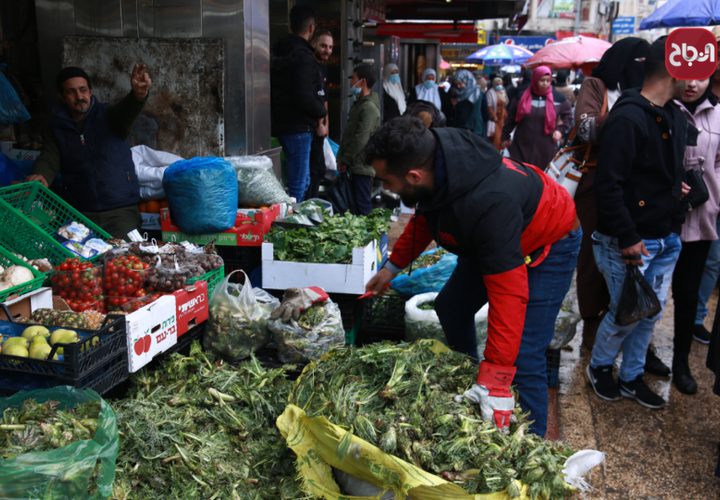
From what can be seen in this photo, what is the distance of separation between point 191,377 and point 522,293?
1.90m

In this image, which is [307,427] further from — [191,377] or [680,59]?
[680,59]

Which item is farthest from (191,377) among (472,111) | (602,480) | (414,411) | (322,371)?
(472,111)

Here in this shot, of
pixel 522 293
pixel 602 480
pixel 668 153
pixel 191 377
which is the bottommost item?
pixel 602 480

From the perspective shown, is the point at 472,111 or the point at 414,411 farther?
the point at 472,111

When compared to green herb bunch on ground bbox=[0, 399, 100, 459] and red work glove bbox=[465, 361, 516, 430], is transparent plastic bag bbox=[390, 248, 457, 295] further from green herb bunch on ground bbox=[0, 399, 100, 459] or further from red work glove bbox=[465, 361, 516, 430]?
green herb bunch on ground bbox=[0, 399, 100, 459]

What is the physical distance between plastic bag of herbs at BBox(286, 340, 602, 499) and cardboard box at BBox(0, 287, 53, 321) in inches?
61.8

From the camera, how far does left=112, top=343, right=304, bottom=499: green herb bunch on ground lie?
9.53ft

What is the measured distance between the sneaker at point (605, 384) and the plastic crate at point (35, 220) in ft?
11.5

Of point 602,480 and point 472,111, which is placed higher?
point 472,111

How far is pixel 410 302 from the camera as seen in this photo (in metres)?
4.68

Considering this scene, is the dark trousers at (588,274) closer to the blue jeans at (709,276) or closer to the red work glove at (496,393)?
the blue jeans at (709,276)

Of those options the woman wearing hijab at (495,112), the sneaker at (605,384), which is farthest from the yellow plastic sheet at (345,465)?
the woman wearing hijab at (495,112)

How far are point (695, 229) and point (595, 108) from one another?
55.3 inches

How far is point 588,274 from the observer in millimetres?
5828
